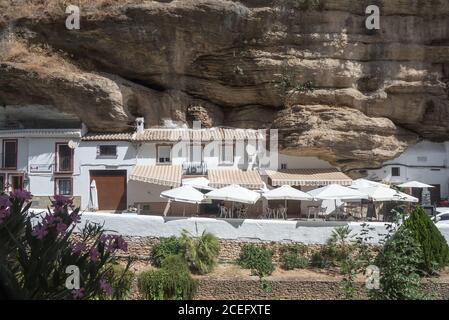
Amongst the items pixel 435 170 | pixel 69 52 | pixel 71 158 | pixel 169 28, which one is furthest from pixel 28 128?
pixel 435 170

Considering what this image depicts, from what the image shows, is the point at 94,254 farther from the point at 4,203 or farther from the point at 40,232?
the point at 4,203

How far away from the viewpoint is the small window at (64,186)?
2300 cm

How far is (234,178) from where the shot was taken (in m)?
21.8

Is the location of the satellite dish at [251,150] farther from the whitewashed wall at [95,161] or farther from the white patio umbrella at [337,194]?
the whitewashed wall at [95,161]

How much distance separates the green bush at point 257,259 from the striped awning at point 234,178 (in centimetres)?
596

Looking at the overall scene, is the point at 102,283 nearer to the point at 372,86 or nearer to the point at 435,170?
the point at 372,86

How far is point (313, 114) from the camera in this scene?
22.4 meters

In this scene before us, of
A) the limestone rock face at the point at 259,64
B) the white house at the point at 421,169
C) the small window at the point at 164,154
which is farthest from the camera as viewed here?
the white house at the point at 421,169

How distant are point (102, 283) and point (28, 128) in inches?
809

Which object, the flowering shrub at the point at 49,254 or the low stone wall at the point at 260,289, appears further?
the low stone wall at the point at 260,289

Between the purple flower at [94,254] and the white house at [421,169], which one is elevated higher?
the white house at [421,169]

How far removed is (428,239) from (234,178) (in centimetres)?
1020

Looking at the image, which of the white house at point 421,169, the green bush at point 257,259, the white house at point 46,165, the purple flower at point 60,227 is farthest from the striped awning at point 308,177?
the purple flower at point 60,227

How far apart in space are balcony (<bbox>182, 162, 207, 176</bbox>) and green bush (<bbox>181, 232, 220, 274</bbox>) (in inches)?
316
